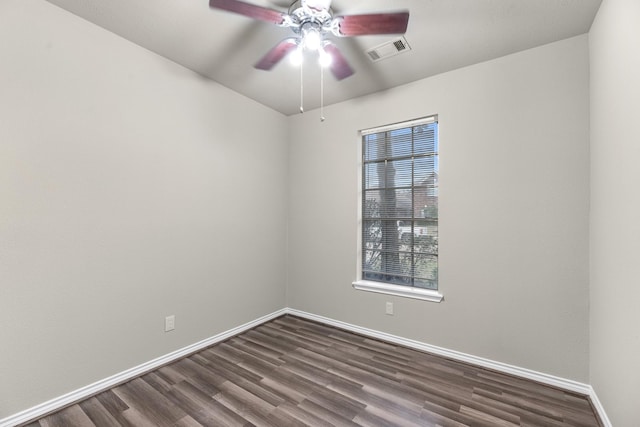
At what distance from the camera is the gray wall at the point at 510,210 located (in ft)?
7.01

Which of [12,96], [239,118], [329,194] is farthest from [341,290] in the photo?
[12,96]

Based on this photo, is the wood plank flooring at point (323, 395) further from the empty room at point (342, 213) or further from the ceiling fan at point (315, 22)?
the ceiling fan at point (315, 22)

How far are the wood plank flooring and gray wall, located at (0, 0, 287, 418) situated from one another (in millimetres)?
340

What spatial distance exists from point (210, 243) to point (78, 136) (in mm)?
1357

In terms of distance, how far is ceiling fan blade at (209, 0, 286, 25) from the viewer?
1.51 m

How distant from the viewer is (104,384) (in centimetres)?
209

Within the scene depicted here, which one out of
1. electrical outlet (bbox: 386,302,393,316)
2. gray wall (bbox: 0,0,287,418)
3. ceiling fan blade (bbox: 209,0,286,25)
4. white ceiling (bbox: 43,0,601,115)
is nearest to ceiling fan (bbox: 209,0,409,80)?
ceiling fan blade (bbox: 209,0,286,25)

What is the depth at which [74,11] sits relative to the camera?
1.93 meters

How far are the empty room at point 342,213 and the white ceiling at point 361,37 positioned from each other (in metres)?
0.02

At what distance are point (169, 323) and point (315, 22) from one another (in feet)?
8.78

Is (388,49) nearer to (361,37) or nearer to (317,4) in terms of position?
(361,37)

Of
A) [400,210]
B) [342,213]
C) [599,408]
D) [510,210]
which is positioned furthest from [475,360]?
[342,213]

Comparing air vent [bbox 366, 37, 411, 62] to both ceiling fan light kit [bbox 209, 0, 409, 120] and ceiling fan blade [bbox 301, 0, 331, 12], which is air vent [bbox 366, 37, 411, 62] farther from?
ceiling fan blade [bbox 301, 0, 331, 12]

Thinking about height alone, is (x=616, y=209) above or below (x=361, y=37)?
below
